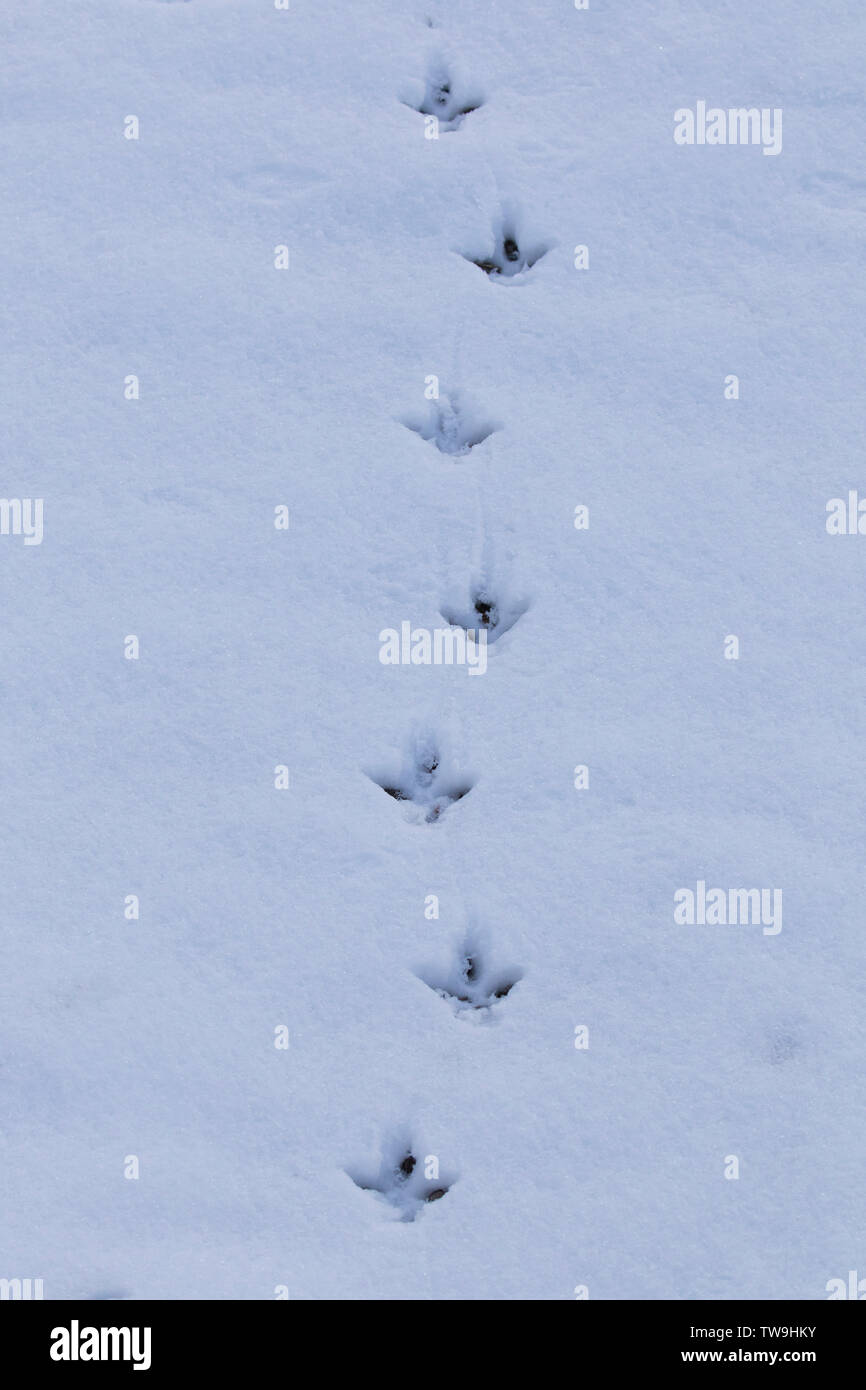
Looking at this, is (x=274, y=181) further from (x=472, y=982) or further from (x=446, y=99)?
(x=472, y=982)

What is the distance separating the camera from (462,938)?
2875mm

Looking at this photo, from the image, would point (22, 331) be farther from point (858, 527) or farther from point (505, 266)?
point (858, 527)

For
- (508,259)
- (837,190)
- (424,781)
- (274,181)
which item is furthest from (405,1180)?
(837,190)

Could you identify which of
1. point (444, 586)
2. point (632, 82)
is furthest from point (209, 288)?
point (632, 82)

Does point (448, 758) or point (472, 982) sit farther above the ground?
point (448, 758)

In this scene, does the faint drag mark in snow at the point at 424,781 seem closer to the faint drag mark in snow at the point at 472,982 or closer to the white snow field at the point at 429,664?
the white snow field at the point at 429,664

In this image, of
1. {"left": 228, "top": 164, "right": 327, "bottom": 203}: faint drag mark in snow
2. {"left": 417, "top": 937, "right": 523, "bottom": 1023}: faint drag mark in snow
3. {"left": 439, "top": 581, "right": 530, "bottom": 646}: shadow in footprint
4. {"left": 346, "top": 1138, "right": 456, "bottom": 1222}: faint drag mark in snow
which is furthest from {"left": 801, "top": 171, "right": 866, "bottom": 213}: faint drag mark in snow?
{"left": 346, "top": 1138, "right": 456, "bottom": 1222}: faint drag mark in snow

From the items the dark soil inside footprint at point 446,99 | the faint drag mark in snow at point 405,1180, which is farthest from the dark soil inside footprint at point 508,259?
the faint drag mark in snow at point 405,1180

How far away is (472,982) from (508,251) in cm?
168

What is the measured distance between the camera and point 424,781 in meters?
3.00

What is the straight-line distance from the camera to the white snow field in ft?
8.94

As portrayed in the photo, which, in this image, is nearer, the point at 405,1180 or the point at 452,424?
the point at 405,1180

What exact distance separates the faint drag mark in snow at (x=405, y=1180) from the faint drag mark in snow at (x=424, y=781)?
0.64m

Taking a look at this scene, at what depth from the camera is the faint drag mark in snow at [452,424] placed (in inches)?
128
